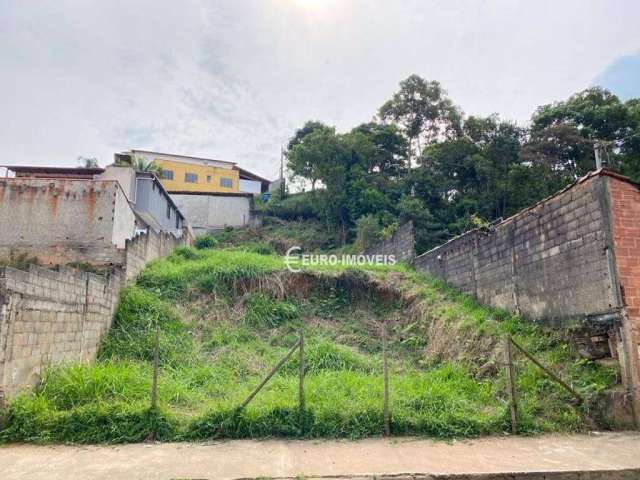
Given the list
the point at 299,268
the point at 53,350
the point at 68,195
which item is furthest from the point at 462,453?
the point at 68,195

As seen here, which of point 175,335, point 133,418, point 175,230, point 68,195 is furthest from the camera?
point 175,230

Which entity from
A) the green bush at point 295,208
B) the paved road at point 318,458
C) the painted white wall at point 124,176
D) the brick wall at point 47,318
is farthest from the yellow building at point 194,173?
A: the paved road at point 318,458

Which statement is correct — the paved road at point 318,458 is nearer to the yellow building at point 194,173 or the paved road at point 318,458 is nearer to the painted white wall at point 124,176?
the painted white wall at point 124,176

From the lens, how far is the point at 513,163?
19375 mm

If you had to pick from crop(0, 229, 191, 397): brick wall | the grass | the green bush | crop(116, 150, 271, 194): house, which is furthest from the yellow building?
crop(0, 229, 191, 397): brick wall

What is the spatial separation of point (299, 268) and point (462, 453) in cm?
842

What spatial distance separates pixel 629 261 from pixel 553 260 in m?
1.34

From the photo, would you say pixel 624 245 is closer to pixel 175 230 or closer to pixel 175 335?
pixel 175 335

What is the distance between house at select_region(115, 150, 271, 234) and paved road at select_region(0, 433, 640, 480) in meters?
19.4

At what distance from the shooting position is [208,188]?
33.7 metres

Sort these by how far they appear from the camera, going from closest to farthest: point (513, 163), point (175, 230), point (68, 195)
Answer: point (68, 195) → point (513, 163) → point (175, 230)

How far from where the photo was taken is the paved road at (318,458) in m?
4.48

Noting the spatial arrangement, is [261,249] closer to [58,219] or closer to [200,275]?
[200,275]

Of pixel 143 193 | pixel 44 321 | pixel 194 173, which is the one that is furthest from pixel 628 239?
pixel 194 173
